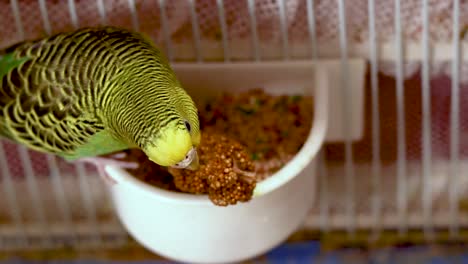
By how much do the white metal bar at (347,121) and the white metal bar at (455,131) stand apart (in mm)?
111

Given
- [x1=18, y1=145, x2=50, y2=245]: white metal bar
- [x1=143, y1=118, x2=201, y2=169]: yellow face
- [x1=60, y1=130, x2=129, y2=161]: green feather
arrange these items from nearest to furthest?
[x1=143, y1=118, x2=201, y2=169]: yellow face, [x1=60, y1=130, x2=129, y2=161]: green feather, [x1=18, y1=145, x2=50, y2=245]: white metal bar

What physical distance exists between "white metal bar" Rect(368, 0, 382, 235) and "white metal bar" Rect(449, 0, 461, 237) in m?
0.08

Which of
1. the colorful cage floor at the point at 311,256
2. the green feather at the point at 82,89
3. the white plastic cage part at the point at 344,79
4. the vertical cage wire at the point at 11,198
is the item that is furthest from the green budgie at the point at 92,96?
the colorful cage floor at the point at 311,256

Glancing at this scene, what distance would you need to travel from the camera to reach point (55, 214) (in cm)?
101

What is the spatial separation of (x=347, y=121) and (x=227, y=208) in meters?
0.24

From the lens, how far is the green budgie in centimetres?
54

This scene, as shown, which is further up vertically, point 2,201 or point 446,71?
point 446,71

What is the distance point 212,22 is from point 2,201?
411mm

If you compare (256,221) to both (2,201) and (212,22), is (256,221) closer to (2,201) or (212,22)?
(212,22)

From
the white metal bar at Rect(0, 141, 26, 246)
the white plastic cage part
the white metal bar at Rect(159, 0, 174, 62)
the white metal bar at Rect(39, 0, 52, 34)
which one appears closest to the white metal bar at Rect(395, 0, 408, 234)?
the white plastic cage part

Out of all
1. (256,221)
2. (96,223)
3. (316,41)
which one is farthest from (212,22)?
(96,223)

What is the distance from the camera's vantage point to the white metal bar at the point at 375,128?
77 cm

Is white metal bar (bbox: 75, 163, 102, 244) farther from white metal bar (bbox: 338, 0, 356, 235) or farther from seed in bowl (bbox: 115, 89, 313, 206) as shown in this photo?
white metal bar (bbox: 338, 0, 356, 235)

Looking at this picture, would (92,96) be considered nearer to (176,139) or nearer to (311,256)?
(176,139)
